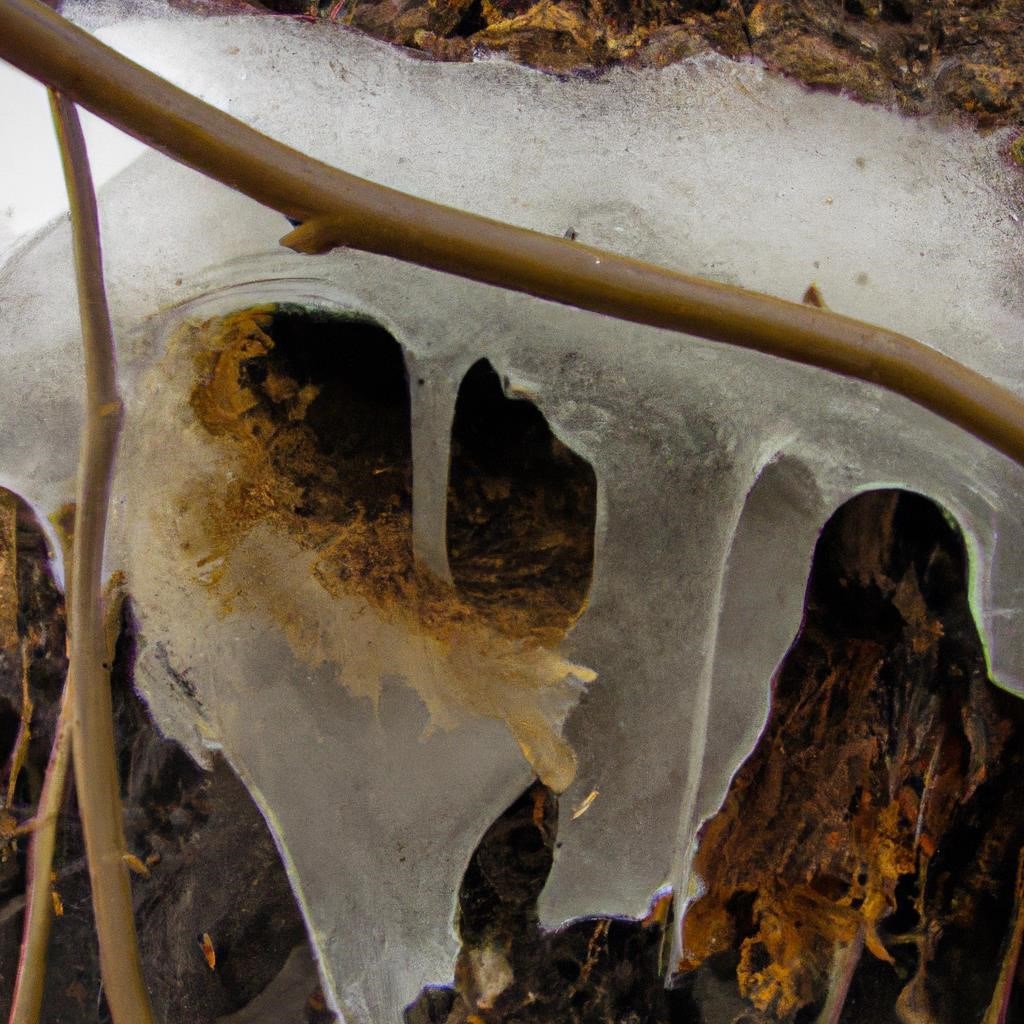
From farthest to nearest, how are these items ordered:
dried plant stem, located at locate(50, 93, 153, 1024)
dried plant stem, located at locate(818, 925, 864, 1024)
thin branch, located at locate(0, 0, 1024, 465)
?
dried plant stem, located at locate(818, 925, 864, 1024) → dried plant stem, located at locate(50, 93, 153, 1024) → thin branch, located at locate(0, 0, 1024, 465)

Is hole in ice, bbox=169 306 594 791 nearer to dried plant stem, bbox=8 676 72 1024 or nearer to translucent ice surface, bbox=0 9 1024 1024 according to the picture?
translucent ice surface, bbox=0 9 1024 1024

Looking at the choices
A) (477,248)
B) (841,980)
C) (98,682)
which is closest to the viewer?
(477,248)

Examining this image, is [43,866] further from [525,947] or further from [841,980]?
[841,980]

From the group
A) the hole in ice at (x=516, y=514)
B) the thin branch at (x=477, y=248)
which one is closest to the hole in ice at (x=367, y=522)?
the hole in ice at (x=516, y=514)

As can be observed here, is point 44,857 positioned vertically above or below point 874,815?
below

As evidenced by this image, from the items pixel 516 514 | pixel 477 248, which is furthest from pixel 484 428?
pixel 477 248

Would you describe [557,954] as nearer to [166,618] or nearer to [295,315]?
[166,618]

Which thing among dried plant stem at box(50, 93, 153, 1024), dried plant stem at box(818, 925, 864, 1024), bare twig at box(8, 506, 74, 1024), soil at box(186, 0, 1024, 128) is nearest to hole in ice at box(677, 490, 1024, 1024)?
dried plant stem at box(818, 925, 864, 1024)
